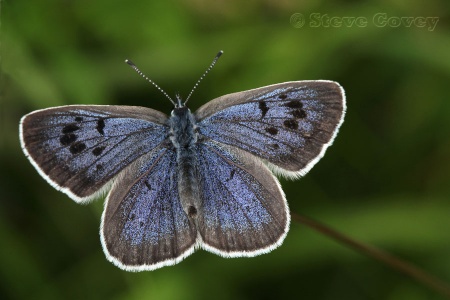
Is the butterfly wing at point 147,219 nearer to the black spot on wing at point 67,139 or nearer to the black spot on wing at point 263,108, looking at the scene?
the black spot on wing at point 67,139

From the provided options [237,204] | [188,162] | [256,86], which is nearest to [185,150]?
[188,162]

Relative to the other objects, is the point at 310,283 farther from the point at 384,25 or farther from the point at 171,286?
the point at 384,25

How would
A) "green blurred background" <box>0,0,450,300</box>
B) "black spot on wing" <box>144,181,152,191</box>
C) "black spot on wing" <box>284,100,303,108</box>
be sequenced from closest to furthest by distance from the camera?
"black spot on wing" <box>284,100,303,108</box> → "black spot on wing" <box>144,181,152,191</box> → "green blurred background" <box>0,0,450,300</box>

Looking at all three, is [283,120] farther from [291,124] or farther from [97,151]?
[97,151]

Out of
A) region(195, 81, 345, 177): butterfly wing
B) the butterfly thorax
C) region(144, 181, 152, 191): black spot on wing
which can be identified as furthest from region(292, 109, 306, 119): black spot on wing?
region(144, 181, 152, 191): black spot on wing

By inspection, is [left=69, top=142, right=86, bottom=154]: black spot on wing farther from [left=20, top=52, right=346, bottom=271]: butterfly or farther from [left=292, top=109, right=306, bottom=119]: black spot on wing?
[left=292, top=109, right=306, bottom=119]: black spot on wing

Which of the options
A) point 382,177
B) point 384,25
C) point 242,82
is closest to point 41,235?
point 242,82
